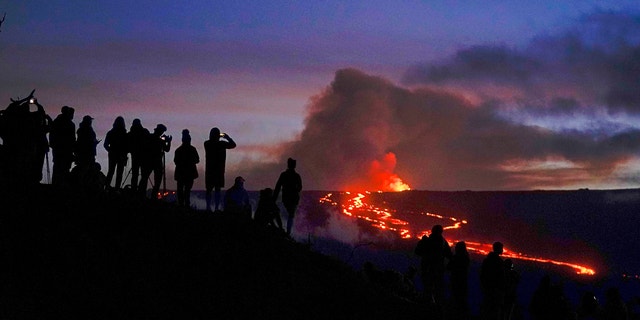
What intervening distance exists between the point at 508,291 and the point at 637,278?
2846 centimetres

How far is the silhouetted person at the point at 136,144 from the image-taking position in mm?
16828

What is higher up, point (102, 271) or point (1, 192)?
point (1, 192)

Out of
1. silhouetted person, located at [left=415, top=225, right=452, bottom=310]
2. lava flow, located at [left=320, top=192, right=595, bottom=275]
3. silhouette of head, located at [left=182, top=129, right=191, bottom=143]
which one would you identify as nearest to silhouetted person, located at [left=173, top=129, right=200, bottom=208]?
silhouette of head, located at [left=182, top=129, right=191, bottom=143]

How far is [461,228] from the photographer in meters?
55.3

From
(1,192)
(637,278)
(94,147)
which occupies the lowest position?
(637,278)

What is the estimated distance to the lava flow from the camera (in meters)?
45.1

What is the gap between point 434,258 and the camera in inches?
678

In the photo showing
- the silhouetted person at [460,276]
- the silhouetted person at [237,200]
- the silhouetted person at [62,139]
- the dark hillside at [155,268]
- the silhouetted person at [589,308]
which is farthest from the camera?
the silhouetted person at [589,308]

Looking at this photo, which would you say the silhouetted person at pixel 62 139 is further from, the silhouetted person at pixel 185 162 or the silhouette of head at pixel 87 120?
the silhouetted person at pixel 185 162

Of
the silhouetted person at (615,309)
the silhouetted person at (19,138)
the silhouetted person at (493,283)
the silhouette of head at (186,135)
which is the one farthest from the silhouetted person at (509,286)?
the silhouetted person at (19,138)

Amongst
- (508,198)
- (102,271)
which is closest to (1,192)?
(102,271)

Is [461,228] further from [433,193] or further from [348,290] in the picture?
[348,290]

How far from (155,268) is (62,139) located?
4.97 meters

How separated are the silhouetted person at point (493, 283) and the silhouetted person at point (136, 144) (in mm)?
8352
